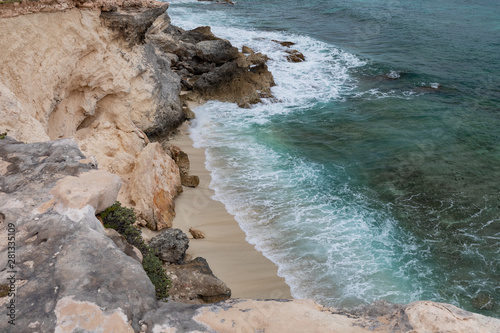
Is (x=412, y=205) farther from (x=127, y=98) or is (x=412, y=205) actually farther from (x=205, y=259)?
(x=127, y=98)

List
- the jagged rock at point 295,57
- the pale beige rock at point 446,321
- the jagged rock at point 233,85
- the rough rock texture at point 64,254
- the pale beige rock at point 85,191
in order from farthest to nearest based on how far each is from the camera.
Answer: the jagged rock at point 295,57 < the jagged rock at point 233,85 < the pale beige rock at point 85,191 < the pale beige rock at point 446,321 < the rough rock texture at point 64,254

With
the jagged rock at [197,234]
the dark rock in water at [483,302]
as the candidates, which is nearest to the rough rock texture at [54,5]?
the jagged rock at [197,234]

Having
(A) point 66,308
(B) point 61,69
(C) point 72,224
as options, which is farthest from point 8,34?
(A) point 66,308

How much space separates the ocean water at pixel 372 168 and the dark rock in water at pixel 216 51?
2960mm

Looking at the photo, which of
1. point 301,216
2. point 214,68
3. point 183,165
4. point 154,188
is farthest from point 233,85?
point 154,188

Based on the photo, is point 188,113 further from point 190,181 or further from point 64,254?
point 64,254

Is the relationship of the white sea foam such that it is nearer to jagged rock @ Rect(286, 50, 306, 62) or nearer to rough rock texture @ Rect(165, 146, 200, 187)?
rough rock texture @ Rect(165, 146, 200, 187)

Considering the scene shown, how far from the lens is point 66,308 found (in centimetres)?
479

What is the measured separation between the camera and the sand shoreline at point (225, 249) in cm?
961

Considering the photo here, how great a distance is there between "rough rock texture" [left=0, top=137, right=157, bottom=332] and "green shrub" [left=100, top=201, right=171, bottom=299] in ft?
3.73

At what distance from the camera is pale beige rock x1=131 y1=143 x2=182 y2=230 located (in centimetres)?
1066

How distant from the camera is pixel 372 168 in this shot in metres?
15.1

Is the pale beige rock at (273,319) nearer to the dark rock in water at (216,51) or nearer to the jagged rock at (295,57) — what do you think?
the dark rock in water at (216,51)

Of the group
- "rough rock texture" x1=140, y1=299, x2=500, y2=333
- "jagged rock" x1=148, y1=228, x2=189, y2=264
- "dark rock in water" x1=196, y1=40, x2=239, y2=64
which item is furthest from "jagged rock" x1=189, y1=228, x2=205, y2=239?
"dark rock in water" x1=196, y1=40, x2=239, y2=64
